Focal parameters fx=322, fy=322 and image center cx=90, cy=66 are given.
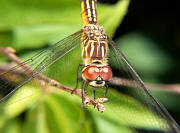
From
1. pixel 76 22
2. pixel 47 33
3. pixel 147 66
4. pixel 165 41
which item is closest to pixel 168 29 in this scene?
pixel 165 41

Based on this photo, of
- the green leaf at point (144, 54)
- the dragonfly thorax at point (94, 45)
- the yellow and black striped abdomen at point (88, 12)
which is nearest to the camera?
the dragonfly thorax at point (94, 45)

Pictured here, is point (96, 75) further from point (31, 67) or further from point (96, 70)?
point (31, 67)

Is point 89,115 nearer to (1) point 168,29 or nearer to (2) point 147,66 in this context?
(2) point 147,66

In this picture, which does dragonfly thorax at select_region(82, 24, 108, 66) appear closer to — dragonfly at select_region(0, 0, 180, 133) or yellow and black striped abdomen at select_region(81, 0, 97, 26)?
dragonfly at select_region(0, 0, 180, 133)

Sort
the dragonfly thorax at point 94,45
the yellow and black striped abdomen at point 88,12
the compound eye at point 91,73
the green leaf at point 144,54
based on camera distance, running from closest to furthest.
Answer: the compound eye at point 91,73 → the dragonfly thorax at point 94,45 → the yellow and black striped abdomen at point 88,12 → the green leaf at point 144,54

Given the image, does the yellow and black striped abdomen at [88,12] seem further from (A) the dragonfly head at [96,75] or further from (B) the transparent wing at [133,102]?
(A) the dragonfly head at [96,75]

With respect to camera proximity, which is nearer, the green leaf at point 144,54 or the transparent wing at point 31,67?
the transparent wing at point 31,67

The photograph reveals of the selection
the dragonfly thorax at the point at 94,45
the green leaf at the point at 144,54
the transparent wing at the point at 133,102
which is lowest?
the transparent wing at the point at 133,102

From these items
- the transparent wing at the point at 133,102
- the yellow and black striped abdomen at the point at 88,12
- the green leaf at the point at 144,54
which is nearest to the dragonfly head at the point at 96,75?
the transparent wing at the point at 133,102
